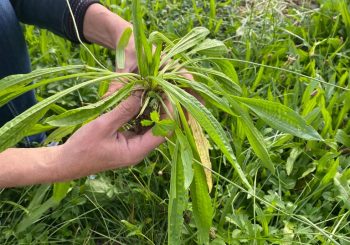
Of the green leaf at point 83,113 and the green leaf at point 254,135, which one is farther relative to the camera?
the green leaf at point 254,135

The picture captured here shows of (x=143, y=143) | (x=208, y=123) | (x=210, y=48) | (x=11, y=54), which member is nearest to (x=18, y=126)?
(x=143, y=143)

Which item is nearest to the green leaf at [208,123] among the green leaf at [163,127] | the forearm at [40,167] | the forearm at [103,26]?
the green leaf at [163,127]

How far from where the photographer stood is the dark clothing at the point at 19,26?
58.8 inches

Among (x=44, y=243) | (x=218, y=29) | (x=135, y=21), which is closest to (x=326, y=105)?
(x=218, y=29)

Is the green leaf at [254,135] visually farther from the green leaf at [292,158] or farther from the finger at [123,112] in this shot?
the green leaf at [292,158]

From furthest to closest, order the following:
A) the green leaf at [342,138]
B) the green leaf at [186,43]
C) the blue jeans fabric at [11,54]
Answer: the green leaf at [342,138], the blue jeans fabric at [11,54], the green leaf at [186,43]

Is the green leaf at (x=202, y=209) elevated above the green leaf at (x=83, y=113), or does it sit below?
below

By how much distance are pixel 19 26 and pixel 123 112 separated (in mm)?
691

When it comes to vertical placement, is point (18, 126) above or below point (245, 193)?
above

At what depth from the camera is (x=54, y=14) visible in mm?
1563

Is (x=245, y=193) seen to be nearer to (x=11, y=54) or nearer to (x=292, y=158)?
(x=292, y=158)

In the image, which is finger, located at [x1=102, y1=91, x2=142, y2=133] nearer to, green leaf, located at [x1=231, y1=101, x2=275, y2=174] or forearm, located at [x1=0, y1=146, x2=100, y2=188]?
forearm, located at [x1=0, y1=146, x2=100, y2=188]

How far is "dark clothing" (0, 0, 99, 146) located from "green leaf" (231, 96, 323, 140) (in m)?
0.68

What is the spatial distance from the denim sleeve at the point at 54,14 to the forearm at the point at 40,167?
1.76 ft
